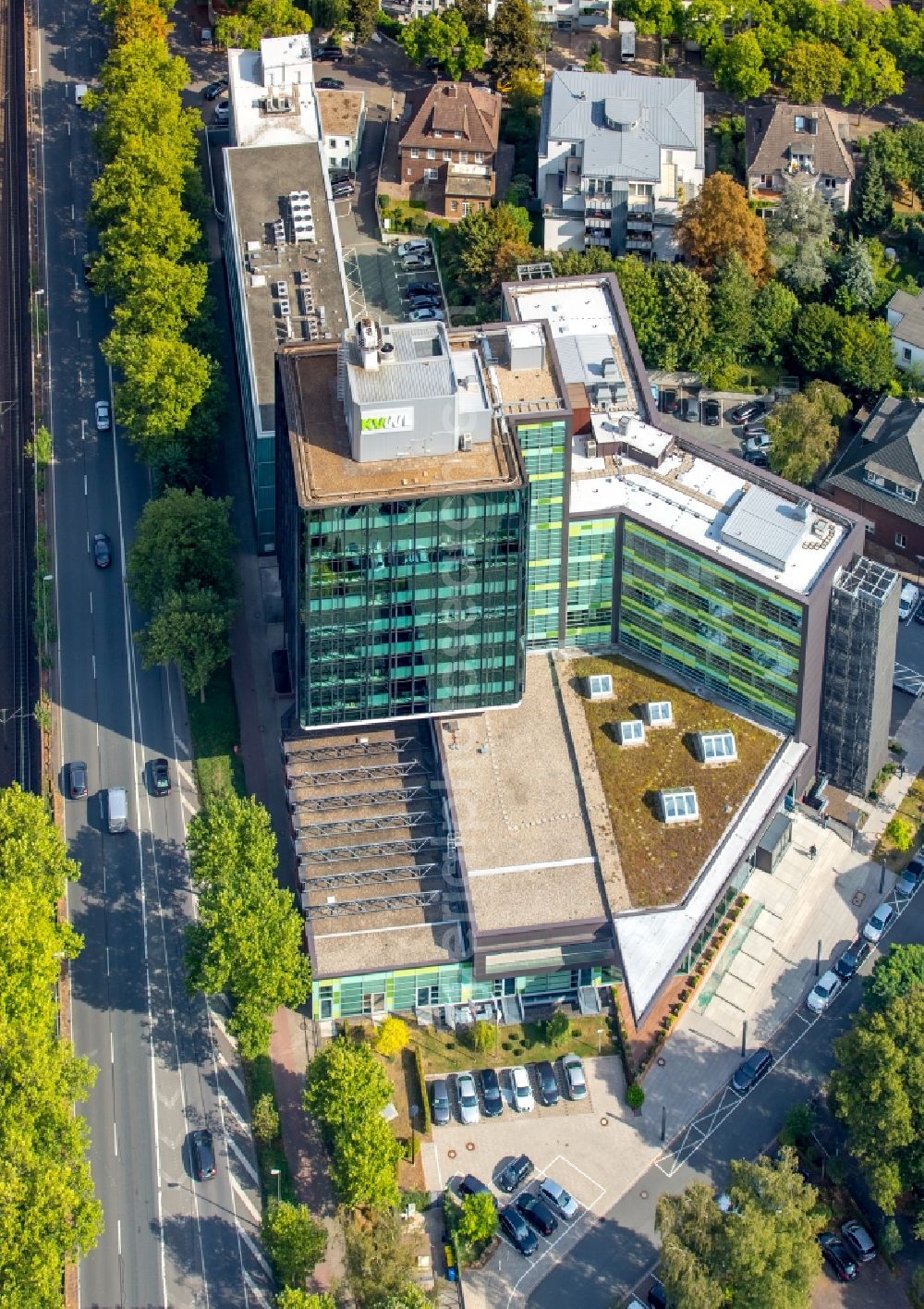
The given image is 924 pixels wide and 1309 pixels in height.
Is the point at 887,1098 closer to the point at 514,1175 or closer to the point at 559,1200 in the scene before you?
the point at 559,1200

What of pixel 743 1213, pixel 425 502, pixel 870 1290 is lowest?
pixel 870 1290

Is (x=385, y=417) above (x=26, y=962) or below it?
above

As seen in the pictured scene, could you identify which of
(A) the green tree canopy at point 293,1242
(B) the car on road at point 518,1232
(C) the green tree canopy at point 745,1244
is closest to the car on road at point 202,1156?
(A) the green tree canopy at point 293,1242

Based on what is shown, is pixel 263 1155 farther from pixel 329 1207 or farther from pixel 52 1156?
pixel 52 1156

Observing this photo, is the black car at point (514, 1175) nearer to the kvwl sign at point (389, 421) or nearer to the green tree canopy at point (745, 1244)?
the green tree canopy at point (745, 1244)

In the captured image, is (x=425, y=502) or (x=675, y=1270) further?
(x=425, y=502)

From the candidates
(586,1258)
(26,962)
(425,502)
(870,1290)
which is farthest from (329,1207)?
(425,502)

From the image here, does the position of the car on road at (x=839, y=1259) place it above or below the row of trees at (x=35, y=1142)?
below
